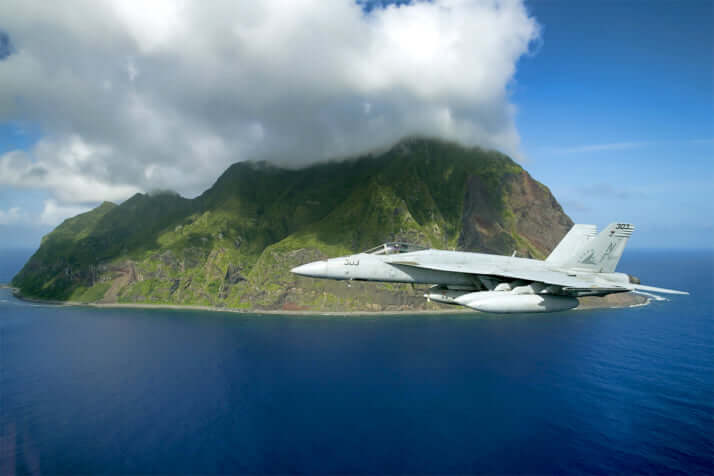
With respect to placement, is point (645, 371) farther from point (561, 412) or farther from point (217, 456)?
point (217, 456)

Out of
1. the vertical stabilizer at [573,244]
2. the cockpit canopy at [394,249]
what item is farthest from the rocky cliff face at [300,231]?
the cockpit canopy at [394,249]

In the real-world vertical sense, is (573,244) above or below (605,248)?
above

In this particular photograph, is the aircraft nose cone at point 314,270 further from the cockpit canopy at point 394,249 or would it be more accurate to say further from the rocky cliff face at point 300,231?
the rocky cliff face at point 300,231

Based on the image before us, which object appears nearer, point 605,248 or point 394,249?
point 394,249

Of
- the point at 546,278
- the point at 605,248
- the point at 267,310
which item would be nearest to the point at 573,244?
the point at 605,248

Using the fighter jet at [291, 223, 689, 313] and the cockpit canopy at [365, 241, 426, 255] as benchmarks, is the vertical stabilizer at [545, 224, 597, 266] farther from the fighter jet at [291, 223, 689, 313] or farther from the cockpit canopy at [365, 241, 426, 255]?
the cockpit canopy at [365, 241, 426, 255]

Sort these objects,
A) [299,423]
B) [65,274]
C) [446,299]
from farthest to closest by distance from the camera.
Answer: [65,274] → [299,423] → [446,299]

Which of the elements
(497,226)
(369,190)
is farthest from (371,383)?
(369,190)

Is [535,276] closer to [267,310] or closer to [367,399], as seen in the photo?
[367,399]
